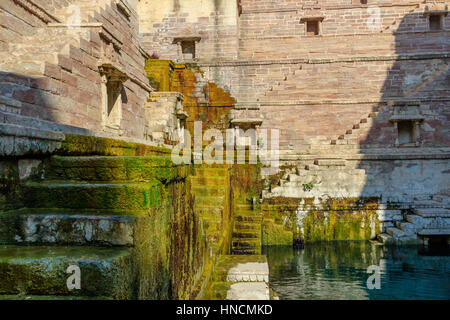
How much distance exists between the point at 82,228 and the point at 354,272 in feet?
23.3

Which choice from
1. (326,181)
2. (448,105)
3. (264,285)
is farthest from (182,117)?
(448,105)

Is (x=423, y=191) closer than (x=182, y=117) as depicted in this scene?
Yes

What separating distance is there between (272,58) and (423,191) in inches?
385

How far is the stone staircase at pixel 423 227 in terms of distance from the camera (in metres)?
9.44

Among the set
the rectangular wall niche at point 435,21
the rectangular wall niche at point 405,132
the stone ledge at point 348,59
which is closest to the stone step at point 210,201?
the stone ledge at point 348,59

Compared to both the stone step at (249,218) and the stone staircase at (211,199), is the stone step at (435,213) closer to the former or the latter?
the stone step at (249,218)

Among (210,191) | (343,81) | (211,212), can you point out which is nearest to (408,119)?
(343,81)

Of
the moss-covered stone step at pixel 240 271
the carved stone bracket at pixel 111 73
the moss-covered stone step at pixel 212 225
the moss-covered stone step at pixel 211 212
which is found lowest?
the moss-covered stone step at pixel 240 271

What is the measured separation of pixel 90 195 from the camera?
2053 millimetres

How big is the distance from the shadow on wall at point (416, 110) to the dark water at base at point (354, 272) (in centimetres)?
314

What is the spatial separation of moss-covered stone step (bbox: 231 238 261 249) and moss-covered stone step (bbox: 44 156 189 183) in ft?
19.0

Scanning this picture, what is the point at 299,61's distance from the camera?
17.0 meters

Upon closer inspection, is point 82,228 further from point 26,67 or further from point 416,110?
point 416,110
